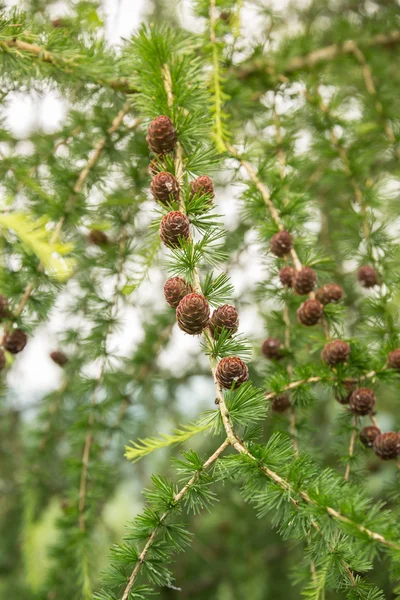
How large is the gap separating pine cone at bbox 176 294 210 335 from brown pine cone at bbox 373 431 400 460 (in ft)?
0.98

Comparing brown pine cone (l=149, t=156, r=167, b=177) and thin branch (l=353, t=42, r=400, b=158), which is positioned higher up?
brown pine cone (l=149, t=156, r=167, b=177)

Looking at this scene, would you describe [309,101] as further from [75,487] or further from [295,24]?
[75,487]

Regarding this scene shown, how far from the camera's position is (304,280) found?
72cm

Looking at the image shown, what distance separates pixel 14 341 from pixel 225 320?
0.36 metres

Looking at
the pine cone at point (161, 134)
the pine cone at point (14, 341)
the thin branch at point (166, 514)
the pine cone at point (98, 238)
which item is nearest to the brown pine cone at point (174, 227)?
the pine cone at point (161, 134)

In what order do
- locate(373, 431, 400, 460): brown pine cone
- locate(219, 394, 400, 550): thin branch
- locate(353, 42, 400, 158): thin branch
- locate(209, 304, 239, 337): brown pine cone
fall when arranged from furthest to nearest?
locate(353, 42, 400, 158): thin branch
locate(373, 431, 400, 460): brown pine cone
locate(209, 304, 239, 337): brown pine cone
locate(219, 394, 400, 550): thin branch

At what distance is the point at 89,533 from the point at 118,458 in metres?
0.65

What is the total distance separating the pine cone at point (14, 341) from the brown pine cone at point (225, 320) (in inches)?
13.2

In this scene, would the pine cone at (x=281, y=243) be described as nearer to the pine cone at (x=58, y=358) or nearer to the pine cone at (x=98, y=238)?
the pine cone at (x=98, y=238)

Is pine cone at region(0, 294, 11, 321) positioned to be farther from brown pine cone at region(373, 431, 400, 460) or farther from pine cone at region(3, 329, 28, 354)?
brown pine cone at region(373, 431, 400, 460)

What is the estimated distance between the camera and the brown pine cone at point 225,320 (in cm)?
56

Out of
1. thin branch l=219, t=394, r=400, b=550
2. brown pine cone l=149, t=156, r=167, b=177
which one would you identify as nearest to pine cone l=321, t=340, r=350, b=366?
thin branch l=219, t=394, r=400, b=550

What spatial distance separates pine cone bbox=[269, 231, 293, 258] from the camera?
0.74 metres

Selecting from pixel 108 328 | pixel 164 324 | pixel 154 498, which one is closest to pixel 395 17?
pixel 164 324
